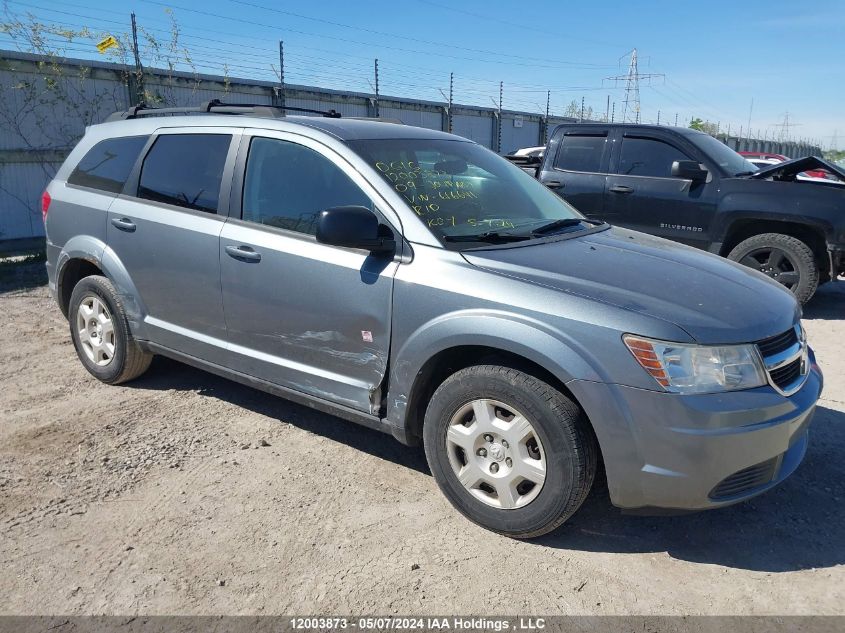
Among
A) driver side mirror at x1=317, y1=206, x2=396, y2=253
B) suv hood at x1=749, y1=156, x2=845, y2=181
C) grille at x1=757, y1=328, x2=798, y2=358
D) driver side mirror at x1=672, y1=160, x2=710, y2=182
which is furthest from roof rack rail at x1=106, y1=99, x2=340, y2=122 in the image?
suv hood at x1=749, y1=156, x2=845, y2=181

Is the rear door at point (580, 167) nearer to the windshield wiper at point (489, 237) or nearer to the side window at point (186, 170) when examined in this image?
the windshield wiper at point (489, 237)

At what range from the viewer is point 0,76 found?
32.6 feet

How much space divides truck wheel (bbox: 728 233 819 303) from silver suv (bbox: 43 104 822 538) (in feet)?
12.0

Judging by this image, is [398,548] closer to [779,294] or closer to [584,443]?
[584,443]

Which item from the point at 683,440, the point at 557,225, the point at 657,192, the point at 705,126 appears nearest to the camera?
the point at 683,440

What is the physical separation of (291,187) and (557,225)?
58.5 inches

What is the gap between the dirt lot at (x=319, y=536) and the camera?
2.65 meters

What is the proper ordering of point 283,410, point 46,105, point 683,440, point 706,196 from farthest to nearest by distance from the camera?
1. point 46,105
2. point 706,196
3. point 283,410
4. point 683,440

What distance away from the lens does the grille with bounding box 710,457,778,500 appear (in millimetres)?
2725

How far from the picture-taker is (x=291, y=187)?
146 inches

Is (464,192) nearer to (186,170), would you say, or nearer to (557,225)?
(557,225)

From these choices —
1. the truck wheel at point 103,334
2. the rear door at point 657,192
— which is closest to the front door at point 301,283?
the truck wheel at point 103,334

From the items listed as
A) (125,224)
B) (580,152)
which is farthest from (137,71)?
(125,224)

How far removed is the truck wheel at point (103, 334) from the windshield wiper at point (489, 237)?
8.05 feet
